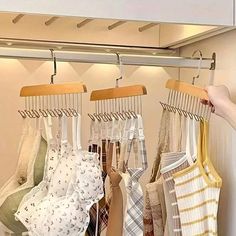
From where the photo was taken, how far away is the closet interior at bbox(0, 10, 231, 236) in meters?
1.25

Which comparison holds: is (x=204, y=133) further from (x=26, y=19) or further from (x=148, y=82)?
(x=26, y=19)

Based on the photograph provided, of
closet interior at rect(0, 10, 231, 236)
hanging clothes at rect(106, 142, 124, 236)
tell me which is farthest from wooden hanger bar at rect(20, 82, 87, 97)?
hanging clothes at rect(106, 142, 124, 236)

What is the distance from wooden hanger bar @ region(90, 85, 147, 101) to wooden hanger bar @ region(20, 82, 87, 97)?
0.34 ft

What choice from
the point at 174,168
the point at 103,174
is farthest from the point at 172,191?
the point at 103,174

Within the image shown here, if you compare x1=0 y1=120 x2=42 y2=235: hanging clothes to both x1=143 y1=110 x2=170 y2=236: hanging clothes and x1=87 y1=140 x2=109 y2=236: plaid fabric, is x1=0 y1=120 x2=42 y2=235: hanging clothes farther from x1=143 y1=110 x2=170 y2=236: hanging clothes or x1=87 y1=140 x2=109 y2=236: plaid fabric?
x1=143 y1=110 x2=170 y2=236: hanging clothes

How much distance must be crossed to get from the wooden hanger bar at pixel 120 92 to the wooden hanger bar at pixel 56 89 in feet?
0.34

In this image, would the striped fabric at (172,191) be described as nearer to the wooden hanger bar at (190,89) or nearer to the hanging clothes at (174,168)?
the hanging clothes at (174,168)

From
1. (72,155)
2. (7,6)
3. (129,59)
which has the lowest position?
(72,155)

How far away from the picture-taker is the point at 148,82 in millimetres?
1709

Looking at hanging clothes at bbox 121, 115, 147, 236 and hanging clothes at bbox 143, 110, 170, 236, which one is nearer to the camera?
hanging clothes at bbox 121, 115, 147, 236

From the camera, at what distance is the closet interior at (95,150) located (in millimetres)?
1250

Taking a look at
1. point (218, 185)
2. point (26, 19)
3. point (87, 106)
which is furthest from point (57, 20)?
point (218, 185)

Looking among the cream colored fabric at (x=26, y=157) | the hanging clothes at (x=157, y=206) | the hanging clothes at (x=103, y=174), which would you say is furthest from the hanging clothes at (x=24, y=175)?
the hanging clothes at (x=157, y=206)

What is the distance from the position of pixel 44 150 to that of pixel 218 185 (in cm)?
42
